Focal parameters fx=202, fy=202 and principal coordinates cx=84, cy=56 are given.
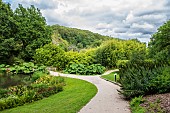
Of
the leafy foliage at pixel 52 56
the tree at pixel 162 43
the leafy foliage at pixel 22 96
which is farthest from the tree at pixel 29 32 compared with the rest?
the leafy foliage at pixel 22 96

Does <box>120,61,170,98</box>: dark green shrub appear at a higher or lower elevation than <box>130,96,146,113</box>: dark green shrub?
higher

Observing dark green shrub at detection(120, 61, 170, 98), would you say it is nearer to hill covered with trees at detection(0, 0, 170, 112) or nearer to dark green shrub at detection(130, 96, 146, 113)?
hill covered with trees at detection(0, 0, 170, 112)

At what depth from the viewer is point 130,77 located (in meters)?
9.41

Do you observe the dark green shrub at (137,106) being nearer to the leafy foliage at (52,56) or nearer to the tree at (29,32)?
the leafy foliage at (52,56)

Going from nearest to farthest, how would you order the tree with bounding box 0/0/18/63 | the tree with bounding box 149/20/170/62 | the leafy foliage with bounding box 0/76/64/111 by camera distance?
the leafy foliage with bounding box 0/76/64/111, the tree with bounding box 149/20/170/62, the tree with bounding box 0/0/18/63

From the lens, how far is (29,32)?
103 feet

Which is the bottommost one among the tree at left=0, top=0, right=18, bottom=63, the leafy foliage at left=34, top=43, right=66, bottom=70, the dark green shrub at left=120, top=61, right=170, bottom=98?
the dark green shrub at left=120, top=61, right=170, bottom=98

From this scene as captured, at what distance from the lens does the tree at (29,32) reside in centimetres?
3100

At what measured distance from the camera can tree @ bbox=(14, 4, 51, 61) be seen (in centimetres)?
3100

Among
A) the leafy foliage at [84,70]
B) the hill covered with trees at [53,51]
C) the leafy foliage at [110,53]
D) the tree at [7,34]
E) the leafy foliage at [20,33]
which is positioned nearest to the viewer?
the hill covered with trees at [53,51]

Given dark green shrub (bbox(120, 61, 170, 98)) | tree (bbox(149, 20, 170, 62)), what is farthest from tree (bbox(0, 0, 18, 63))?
dark green shrub (bbox(120, 61, 170, 98))

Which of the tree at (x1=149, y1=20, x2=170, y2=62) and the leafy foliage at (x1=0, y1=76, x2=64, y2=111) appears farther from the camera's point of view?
the tree at (x1=149, y1=20, x2=170, y2=62)

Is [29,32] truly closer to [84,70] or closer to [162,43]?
[84,70]

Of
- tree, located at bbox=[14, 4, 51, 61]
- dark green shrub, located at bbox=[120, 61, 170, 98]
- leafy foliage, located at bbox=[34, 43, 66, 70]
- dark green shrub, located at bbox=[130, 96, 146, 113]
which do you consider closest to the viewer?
dark green shrub, located at bbox=[130, 96, 146, 113]
